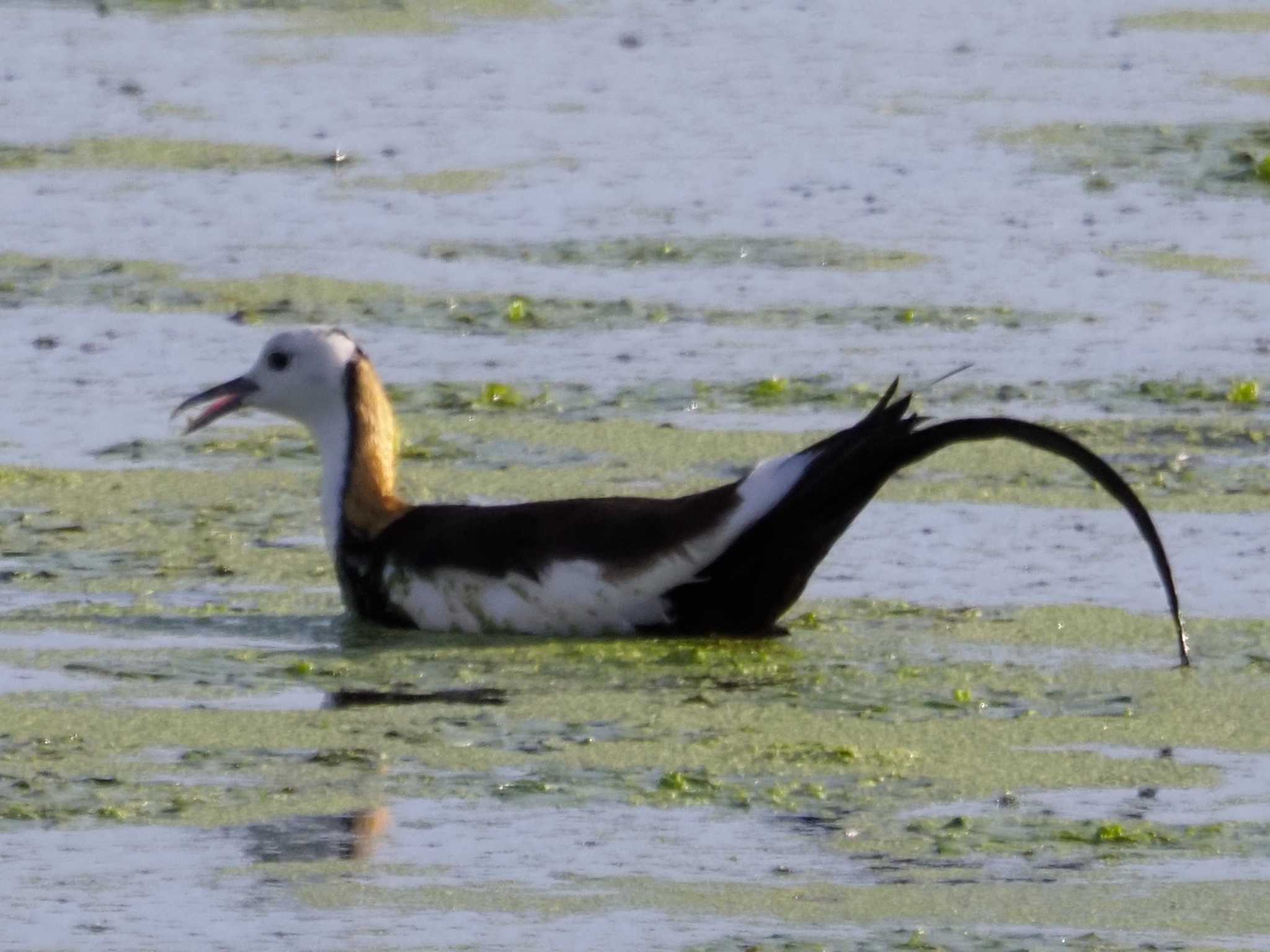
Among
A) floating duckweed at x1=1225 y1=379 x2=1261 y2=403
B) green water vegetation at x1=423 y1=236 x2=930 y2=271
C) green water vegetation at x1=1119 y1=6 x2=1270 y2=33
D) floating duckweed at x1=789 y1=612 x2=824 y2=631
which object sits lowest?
floating duckweed at x1=789 y1=612 x2=824 y2=631

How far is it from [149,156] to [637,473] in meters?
5.01

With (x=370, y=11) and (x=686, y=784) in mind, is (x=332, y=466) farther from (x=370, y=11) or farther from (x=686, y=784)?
(x=370, y=11)

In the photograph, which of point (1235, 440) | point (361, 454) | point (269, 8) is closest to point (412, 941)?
point (361, 454)

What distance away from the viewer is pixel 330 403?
7027 millimetres

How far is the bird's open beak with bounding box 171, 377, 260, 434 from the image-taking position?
711cm

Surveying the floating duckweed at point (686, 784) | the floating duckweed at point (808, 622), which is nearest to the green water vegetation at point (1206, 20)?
the floating duckweed at point (808, 622)

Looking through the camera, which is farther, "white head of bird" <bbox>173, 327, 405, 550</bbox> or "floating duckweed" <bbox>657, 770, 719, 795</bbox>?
"white head of bird" <bbox>173, 327, 405, 550</bbox>

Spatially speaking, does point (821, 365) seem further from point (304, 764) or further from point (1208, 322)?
point (304, 764)

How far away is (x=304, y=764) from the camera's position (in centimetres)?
531

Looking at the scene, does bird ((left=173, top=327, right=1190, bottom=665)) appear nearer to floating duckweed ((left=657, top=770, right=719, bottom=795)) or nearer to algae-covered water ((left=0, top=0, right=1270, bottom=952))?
algae-covered water ((left=0, top=0, right=1270, bottom=952))

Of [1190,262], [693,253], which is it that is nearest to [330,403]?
[693,253]

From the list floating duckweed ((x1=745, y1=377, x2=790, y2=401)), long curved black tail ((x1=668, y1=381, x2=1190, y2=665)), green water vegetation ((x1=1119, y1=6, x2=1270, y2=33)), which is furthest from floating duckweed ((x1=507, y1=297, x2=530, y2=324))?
green water vegetation ((x1=1119, y1=6, x2=1270, y2=33))

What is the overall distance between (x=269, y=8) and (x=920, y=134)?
174 inches

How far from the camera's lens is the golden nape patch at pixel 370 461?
6734 millimetres
